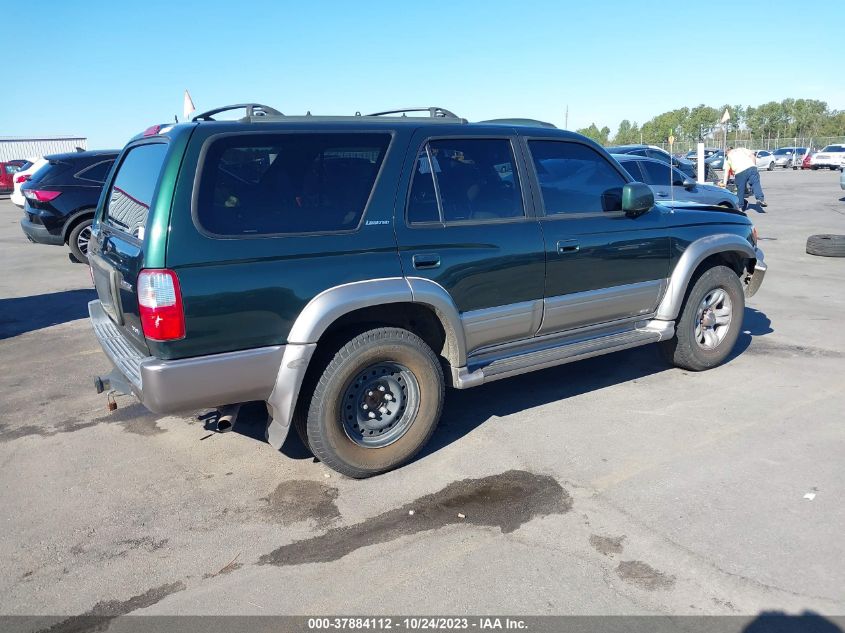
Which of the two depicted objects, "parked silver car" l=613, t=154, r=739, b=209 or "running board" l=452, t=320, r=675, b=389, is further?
"parked silver car" l=613, t=154, r=739, b=209

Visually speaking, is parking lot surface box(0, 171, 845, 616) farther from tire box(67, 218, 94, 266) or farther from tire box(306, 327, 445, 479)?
tire box(67, 218, 94, 266)

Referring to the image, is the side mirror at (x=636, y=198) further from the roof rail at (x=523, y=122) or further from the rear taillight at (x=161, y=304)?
the rear taillight at (x=161, y=304)

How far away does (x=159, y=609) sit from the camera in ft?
9.66

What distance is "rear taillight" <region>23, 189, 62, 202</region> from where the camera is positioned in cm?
1115

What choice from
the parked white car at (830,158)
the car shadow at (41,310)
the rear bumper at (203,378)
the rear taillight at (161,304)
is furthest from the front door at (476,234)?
the parked white car at (830,158)

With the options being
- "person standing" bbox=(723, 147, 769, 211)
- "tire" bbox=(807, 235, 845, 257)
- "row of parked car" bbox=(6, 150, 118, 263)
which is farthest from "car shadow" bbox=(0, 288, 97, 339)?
"person standing" bbox=(723, 147, 769, 211)

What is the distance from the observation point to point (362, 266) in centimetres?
386

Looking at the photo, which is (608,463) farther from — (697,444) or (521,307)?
(521,307)

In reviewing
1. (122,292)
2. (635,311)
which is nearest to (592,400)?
(635,311)

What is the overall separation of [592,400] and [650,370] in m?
0.98

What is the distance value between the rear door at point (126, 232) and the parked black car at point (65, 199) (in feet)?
24.2

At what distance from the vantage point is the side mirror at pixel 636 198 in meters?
4.88

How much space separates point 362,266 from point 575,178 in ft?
6.37

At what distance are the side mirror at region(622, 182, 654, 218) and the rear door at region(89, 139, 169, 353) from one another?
3.05 m
